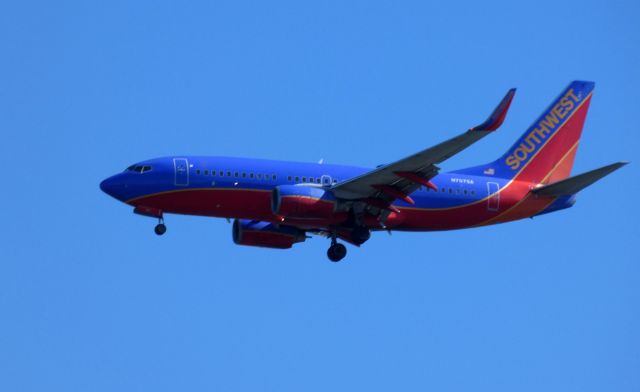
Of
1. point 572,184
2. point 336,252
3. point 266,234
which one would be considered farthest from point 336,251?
point 572,184

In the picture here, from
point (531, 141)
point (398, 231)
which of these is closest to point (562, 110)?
point (531, 141)

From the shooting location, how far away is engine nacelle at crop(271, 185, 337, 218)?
183 feet

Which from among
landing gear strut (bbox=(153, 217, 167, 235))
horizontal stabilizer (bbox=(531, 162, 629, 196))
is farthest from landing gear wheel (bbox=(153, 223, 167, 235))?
horizontal stabilizer (bbox=(531, 162, 629, 196))

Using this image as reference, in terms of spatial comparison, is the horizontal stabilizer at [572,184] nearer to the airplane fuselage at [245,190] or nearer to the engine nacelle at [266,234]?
the airplane fuselage at [245,190]

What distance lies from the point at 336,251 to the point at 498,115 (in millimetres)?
13221

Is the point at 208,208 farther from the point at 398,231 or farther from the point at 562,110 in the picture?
the point at 562,110

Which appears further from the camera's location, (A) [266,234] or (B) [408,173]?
(A) [266,234]

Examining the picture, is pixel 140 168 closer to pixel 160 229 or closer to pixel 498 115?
pixel 160 229

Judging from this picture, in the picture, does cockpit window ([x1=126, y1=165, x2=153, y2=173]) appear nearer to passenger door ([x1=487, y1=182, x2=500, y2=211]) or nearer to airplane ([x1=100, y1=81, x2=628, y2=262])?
airplane ([x1=100, y1=81, x2=628, y2=262])

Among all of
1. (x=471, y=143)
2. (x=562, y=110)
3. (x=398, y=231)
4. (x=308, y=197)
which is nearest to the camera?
(x=471, y=143)

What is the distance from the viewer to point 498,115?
A: 5003 cm

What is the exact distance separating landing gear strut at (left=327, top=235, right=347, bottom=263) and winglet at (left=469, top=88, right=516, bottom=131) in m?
12.3

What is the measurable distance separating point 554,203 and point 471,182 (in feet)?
13.6

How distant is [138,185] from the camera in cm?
5725
